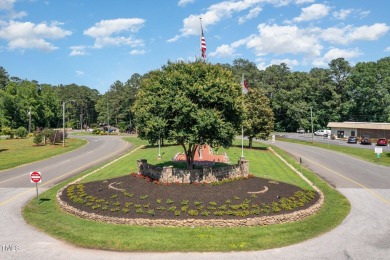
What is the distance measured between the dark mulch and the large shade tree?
145 inches

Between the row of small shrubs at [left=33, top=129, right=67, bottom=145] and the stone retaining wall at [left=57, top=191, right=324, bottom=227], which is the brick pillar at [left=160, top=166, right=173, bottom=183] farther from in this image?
the row of small shrubs at [left=33, top=129, right=67, bottom=145]

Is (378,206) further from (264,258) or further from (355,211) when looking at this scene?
(264,258)

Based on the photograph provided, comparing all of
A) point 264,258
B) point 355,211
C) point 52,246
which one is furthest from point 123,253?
point 355,211

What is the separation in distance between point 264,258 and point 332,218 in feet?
24.0

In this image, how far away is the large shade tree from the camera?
933 inches

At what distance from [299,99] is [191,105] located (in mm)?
91494

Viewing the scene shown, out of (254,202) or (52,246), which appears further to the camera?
(254,202)

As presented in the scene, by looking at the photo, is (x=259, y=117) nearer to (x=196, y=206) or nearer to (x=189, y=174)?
(x=189, y=174)

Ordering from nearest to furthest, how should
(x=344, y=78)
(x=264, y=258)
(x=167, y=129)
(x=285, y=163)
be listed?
(x=264, y=258)
(x=167, y=129)
(x=285, y=163)
(x=344, y=78)

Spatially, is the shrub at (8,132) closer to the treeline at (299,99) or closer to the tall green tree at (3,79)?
the treeline at (299,99)

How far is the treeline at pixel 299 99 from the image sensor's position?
302 ft

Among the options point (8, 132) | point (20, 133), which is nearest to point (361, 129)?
point (20, 133)

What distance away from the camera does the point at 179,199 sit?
20953 mm

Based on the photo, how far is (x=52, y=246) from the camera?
15.4 meters
